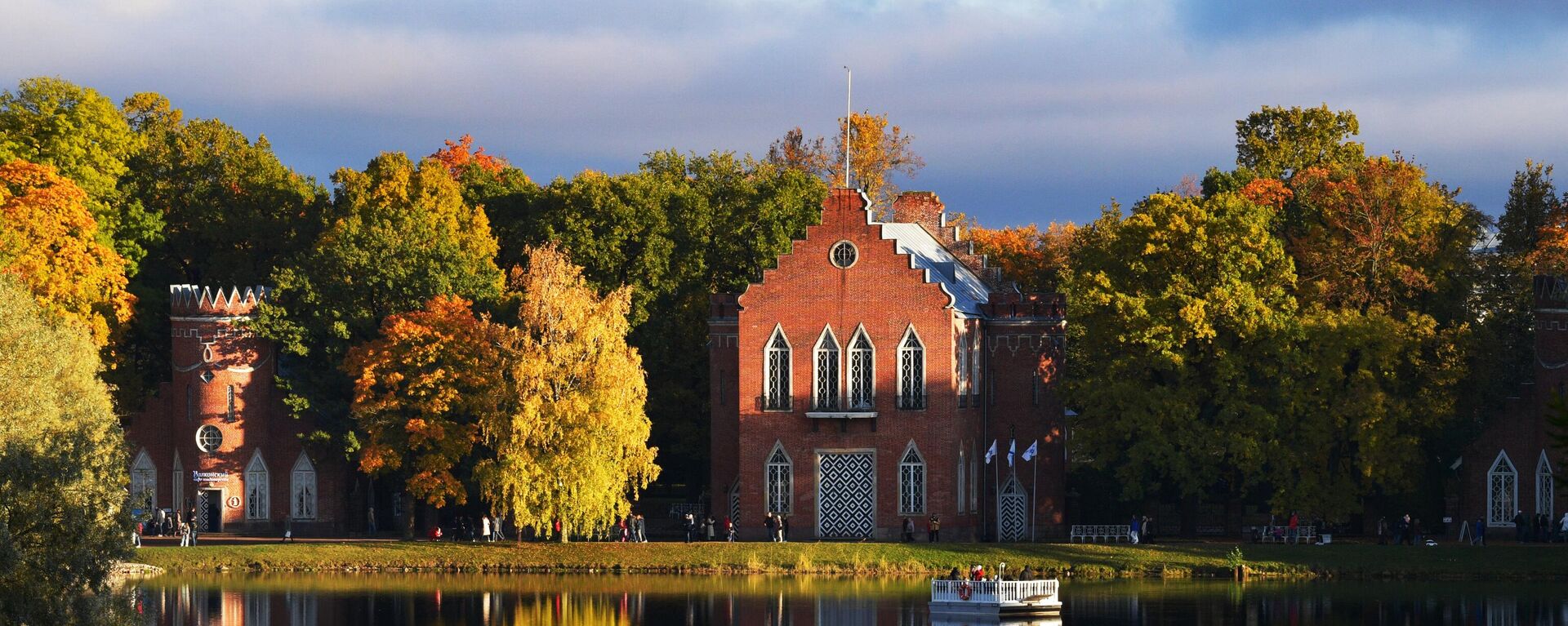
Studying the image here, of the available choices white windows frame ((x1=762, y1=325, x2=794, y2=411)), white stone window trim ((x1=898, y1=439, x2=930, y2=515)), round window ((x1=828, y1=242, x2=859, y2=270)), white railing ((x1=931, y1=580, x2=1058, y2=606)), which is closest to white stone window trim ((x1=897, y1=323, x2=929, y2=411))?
white stone window trim ((x1=898, y1=439, x2=930, y2=515))

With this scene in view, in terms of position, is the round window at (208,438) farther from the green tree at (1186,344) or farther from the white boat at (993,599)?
the white boat at (993,599)

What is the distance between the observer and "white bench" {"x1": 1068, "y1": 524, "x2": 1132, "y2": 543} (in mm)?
77625

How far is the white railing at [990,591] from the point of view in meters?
60.4

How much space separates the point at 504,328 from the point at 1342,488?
27.4m

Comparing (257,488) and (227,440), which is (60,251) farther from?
(257,488)

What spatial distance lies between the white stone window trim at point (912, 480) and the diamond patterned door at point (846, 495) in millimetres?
899

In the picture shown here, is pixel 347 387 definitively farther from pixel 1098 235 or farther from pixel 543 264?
pixel 1098 235

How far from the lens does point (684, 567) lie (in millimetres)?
73000

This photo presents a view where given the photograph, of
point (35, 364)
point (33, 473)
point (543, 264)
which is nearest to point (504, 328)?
point (543, 264)

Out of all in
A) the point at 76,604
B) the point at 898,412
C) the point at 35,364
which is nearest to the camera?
the point at 76,604

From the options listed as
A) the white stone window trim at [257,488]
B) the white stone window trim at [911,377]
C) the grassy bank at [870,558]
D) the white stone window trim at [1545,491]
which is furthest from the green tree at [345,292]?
the white stone window trim at [1545,491]

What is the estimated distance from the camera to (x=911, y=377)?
77.8 meters

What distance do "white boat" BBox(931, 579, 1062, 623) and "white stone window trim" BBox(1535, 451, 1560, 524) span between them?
2294cm

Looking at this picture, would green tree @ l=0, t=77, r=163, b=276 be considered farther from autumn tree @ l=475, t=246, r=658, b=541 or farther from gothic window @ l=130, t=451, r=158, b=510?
autumn tree @ l=475, t=246, r=658, b=541
